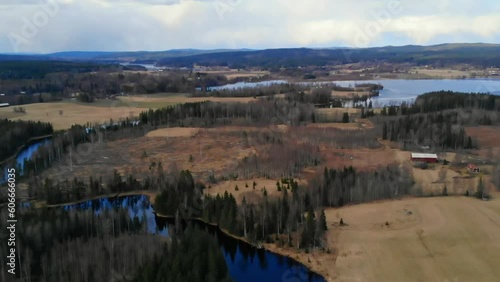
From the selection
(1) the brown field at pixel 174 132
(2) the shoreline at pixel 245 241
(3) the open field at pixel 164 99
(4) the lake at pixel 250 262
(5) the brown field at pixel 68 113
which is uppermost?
(3) the open field at pixel 164 99

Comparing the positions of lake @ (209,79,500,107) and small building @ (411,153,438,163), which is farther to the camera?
lake @ (209,79,500,107)

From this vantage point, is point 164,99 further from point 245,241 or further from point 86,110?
point 245,241

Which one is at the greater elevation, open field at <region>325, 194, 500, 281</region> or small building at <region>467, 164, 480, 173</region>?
small building at <region>467, 164, 480, 173</region>

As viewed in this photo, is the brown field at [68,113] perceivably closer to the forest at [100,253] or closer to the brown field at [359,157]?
Result: the brown field at [359,157]

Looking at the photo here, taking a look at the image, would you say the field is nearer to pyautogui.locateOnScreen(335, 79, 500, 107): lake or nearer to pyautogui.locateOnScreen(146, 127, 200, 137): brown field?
pyautogui.locateOnScreen(146, 127, 200, 137): brown field

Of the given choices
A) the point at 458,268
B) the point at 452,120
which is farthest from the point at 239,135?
the point at 458,268

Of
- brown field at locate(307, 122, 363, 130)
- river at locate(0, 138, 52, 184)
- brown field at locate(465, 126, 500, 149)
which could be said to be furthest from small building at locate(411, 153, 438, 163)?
river at locate(0, 138, 52, 184)

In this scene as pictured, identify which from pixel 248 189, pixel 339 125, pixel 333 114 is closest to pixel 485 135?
pixel 339 125

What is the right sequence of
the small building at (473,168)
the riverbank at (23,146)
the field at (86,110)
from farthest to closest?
the field at (86,110) < the riverbank at (23,146) < the small building at (473,168)

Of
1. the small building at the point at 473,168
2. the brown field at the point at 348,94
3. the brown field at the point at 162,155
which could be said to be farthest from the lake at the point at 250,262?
the brown field at the point at 348,94
